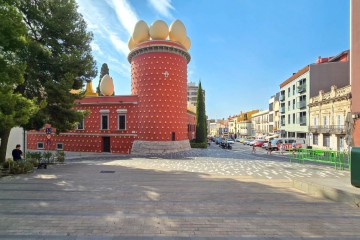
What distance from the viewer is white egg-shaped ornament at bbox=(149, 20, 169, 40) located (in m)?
28.5

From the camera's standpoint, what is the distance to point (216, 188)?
368 inches

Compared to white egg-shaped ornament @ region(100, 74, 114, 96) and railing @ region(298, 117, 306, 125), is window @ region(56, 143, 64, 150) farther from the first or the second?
railing @ region(298, 117, 306, 125)

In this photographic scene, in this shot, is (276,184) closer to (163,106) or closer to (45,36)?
(45,36)

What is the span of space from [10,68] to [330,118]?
3719 centimetres

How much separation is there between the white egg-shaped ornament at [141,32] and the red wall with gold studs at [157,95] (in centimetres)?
236

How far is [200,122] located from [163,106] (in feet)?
39.1

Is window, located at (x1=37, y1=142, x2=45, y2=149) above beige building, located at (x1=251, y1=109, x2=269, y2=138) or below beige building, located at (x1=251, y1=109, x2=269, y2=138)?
below

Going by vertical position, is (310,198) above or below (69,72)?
below

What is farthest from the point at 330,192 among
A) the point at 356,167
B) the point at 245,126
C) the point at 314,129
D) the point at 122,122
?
the point at 245,126

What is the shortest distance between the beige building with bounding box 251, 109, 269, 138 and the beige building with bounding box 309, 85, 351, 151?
27706 millimetres

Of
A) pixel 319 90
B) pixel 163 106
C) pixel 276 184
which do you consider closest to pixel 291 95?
pixel 319 90

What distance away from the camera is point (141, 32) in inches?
1158

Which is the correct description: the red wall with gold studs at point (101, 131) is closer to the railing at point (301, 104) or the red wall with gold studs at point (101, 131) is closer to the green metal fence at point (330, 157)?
the green metal fence at point (330, 157)

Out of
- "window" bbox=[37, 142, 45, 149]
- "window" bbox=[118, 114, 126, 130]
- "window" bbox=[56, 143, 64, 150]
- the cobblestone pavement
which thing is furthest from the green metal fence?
"window" bbox=[37, 142, 45, 149]
